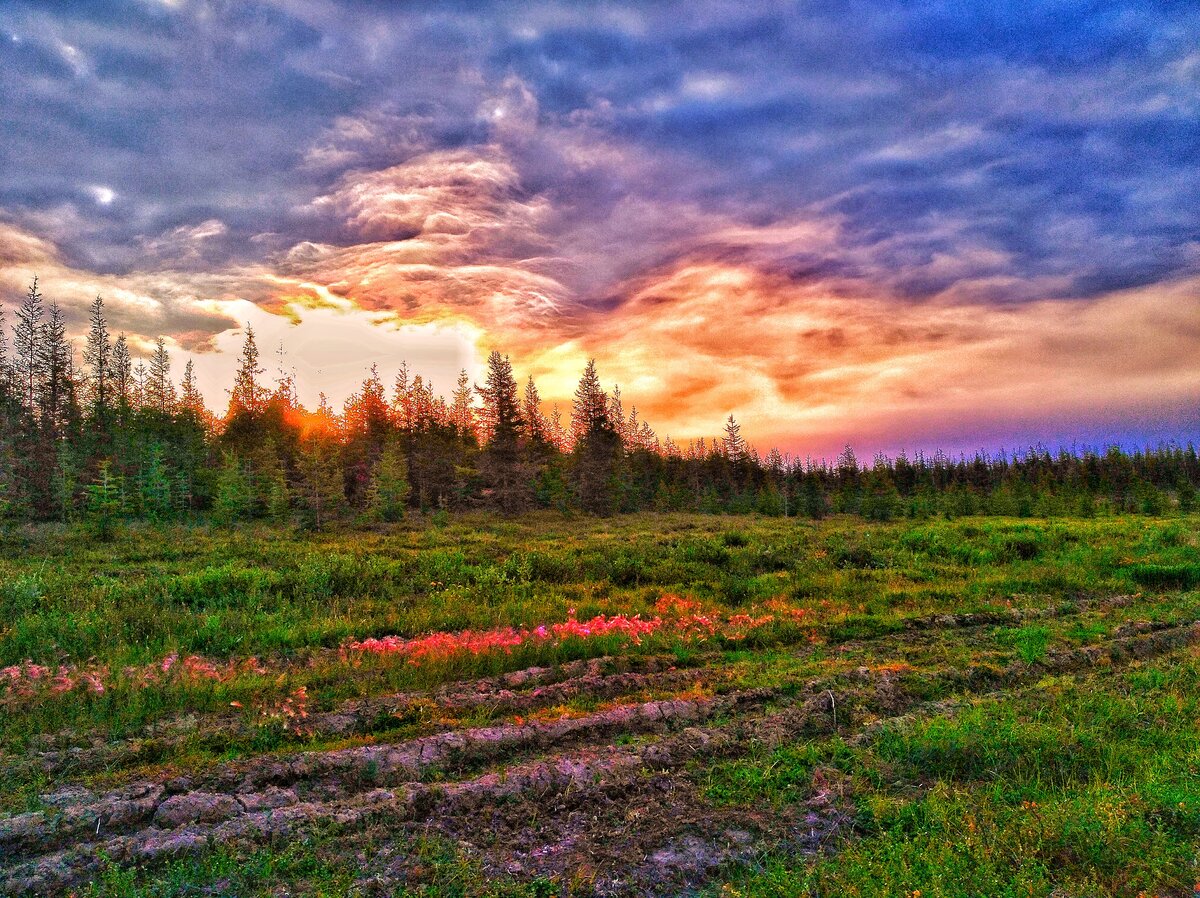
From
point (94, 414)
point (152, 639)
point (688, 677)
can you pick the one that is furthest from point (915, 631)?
point (94, 414)

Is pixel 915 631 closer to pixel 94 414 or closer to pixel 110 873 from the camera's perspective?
pixel 110 873

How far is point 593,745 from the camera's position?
20.1 feet

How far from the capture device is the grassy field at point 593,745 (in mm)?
4148

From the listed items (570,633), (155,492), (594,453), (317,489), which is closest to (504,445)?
(594,453)

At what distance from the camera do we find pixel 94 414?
180 ft

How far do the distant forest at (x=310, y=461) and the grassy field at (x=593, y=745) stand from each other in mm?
27631

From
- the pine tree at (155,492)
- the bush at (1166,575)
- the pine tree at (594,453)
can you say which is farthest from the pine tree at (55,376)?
the bush at (1166,575)

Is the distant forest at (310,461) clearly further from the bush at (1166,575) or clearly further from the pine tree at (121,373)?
the bush at (1166,575)

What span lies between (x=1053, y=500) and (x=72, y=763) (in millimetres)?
70805

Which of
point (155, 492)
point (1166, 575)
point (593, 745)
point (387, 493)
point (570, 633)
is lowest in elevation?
point (1166, 575)

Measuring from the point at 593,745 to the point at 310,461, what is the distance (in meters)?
35.7

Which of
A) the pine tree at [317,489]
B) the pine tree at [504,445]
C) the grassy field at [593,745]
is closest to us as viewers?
the grassy field at [593,745]

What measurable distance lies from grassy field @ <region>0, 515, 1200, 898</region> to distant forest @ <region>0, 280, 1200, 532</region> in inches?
1088

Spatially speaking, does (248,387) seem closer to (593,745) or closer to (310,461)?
(310,461)
